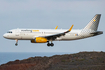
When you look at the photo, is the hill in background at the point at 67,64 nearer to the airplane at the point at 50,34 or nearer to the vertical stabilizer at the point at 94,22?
the airplane at the point at 50,34

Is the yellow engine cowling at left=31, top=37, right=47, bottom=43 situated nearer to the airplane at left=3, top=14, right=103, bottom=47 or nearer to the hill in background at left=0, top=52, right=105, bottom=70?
the airplane at left=3, top=14, right=103, bottom=47

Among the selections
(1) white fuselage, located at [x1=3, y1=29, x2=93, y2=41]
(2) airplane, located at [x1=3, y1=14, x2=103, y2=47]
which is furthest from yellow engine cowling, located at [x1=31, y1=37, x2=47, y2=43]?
(1) white fuselage, located at [x1=3, y1=29, x2=93, y2=41]

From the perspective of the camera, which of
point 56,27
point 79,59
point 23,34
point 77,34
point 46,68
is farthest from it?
point 56,27

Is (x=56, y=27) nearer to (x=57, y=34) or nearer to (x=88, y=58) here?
(x=57, y=34)

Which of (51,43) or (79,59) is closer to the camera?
(79,59)

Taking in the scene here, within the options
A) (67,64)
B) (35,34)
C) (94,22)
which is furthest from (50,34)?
(67,64)

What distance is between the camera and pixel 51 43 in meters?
69.8

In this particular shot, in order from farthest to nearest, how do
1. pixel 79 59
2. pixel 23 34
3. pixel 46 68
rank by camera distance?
pixel 23 34, pixel 79 59, pixel 46 68

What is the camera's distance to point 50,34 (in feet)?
224

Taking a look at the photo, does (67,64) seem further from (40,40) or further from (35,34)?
(35,34)

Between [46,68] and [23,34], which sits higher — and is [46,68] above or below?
below

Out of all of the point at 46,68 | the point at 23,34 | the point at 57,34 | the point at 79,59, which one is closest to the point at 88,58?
the point at 79,59

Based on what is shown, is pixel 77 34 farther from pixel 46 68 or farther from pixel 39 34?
pixel 46 68

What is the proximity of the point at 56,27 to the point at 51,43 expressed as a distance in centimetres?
878
